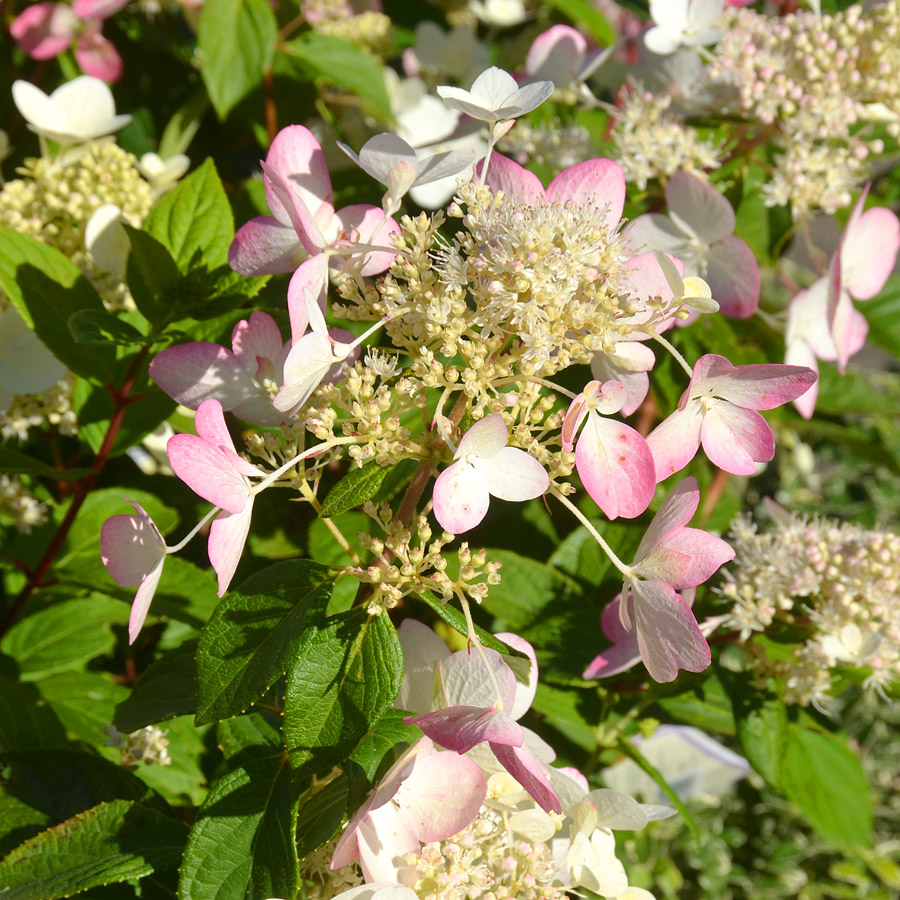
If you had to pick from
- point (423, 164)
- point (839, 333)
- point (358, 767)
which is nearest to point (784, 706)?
point (839, 333)

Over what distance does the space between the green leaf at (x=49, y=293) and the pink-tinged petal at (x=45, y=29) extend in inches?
23.8

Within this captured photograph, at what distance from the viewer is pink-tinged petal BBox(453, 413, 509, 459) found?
472 mm

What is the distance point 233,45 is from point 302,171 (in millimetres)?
684

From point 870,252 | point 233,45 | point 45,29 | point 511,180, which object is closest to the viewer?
point 511,180

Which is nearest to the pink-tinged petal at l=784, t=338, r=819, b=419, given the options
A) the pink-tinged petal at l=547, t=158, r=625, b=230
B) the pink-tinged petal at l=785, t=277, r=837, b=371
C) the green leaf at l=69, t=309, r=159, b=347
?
the pink-tinged petal at l=785, t=277, r=837, b=371

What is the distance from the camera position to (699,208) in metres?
0.90

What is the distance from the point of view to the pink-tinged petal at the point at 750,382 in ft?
1.71

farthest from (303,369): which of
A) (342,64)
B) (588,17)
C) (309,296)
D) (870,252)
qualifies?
(588,17)

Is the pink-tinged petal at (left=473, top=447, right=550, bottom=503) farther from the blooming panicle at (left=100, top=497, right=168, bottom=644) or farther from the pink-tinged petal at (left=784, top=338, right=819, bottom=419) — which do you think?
the pink-tinged petal at (left=784, top=338, right=819, bottom=419)

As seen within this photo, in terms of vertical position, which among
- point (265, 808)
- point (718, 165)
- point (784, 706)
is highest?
point (718, 165)

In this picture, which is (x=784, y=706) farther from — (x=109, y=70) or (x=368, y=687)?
(x=109, y=70)

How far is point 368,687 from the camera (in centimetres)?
55

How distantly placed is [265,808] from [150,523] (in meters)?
0.21

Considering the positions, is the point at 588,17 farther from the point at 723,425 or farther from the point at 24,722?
the point at 24,722
